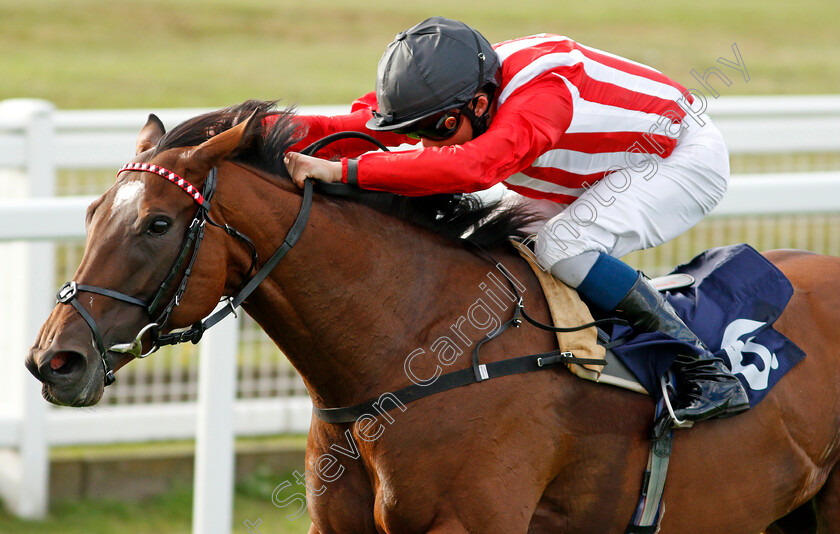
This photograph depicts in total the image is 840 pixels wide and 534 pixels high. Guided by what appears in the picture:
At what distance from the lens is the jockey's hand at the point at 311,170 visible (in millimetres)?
2539

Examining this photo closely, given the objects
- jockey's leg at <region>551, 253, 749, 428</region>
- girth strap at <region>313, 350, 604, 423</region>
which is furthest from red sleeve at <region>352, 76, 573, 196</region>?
Result: girth strap at <region>313, 350, 604, 423</region>

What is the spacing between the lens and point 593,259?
2.78 metres

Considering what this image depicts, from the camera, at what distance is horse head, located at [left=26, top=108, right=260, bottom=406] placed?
2.23m

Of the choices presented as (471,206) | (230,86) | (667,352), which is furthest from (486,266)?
(230,86)

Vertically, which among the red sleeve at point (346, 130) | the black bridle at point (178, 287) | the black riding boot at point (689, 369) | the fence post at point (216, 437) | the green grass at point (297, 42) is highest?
the red sleeve at point (346, 130)

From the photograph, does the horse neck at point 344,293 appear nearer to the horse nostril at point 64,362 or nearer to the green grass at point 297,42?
the horse nostril at point 64,362

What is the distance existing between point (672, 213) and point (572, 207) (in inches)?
12.1

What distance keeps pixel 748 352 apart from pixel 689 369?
222 mm

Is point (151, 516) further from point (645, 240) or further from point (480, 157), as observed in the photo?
point (480, 157)

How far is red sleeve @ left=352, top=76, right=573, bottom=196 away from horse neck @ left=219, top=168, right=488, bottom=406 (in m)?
0.15

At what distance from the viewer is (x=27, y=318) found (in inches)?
184

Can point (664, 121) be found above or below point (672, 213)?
above

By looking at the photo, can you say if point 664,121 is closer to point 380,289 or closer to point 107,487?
point 380,289

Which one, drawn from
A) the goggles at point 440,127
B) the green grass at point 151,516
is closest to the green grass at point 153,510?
the green grass at point 151,516
